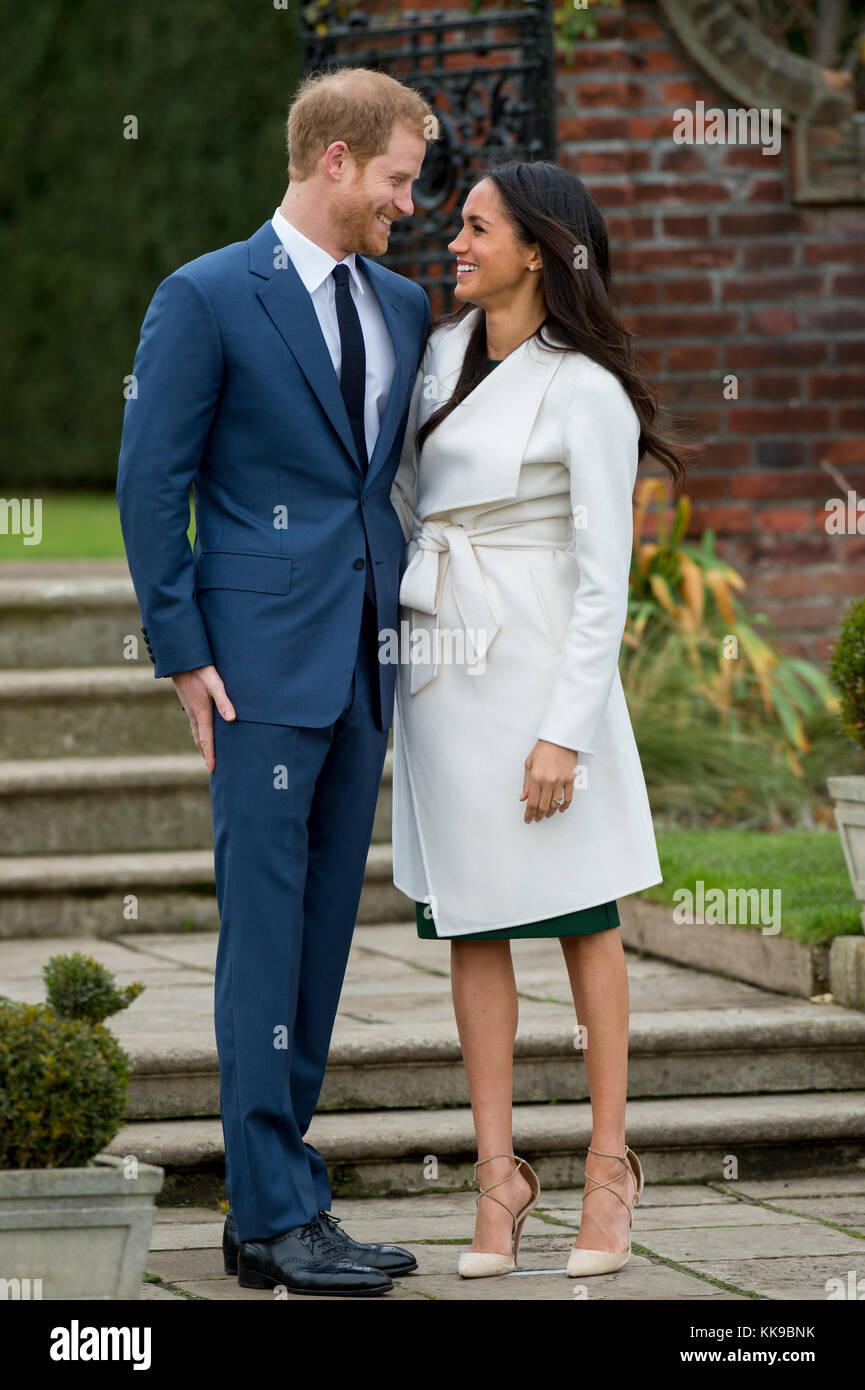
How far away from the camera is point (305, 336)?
3.07 metres

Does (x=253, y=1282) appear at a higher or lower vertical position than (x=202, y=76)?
lower

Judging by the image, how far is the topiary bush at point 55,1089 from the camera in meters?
2.53

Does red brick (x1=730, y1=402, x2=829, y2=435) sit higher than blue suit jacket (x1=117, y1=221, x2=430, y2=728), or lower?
higher

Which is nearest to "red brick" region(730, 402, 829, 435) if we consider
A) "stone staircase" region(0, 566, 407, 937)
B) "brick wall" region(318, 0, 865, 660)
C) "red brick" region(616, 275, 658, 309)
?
"brick wall" region(318, 0, 865, 660)

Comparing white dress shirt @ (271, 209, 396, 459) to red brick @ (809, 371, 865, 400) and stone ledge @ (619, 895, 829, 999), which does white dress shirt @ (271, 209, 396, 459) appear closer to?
stone ledge @ (619, 895, 829, 999)

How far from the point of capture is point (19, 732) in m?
5.78

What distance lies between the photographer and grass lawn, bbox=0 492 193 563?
7.83 m

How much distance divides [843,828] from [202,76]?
7871mm

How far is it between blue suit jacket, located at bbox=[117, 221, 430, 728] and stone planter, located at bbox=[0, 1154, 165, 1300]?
2.76 ft

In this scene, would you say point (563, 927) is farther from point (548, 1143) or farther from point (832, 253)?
point (832, 253)

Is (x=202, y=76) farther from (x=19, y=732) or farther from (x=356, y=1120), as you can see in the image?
(x=356, y=1120)

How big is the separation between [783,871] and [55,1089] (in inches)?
109
